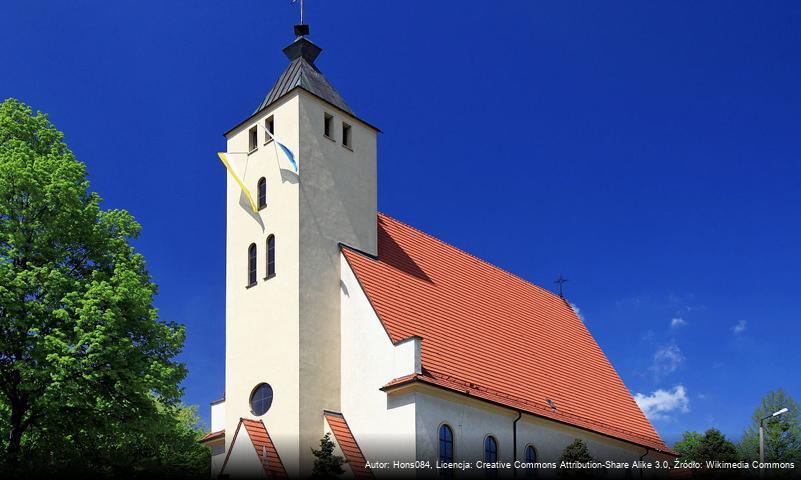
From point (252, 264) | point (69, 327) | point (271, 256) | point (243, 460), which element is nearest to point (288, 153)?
point (271, 256)

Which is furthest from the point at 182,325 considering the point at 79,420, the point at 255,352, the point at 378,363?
the point at 378,363

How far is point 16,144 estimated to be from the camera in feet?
87.7

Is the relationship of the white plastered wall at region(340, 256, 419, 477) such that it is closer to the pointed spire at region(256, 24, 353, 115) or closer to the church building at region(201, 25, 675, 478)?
the church building at region(201, 25, 675, 478)

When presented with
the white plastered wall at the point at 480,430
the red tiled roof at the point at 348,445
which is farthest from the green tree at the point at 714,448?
the red tiled roof at the point at 348,445

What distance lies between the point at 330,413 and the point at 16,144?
11.8 metres

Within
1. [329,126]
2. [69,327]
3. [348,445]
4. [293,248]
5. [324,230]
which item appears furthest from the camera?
[329,126]

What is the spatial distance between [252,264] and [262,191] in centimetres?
234

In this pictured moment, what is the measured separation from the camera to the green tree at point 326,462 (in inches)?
949

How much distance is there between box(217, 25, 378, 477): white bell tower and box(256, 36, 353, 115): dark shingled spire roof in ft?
0.25

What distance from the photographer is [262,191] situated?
2967 cm

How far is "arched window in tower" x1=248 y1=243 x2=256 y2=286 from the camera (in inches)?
1147

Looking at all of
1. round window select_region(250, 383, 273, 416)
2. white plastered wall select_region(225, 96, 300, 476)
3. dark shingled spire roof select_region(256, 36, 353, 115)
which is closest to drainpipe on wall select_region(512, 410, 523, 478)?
white plastered wall select_region(225, 96, 300, 476)

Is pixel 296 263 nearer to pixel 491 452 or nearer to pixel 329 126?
pixel 329 126

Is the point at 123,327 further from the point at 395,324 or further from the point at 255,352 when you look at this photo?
the point at 395,324
